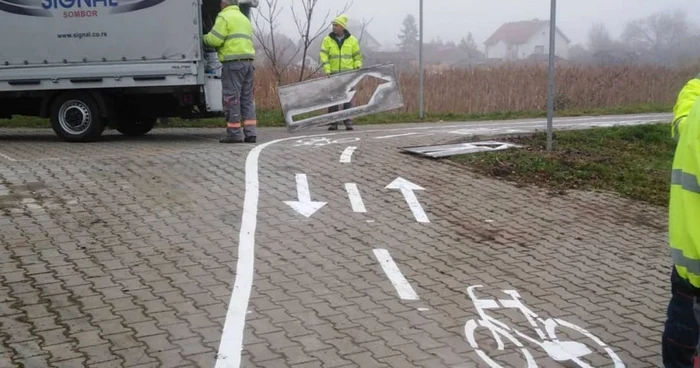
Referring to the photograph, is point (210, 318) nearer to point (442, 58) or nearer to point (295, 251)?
point (295, 251)

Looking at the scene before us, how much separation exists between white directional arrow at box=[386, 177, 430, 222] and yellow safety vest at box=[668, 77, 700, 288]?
3916 mm

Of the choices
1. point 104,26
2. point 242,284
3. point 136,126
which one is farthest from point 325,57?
point 242,284

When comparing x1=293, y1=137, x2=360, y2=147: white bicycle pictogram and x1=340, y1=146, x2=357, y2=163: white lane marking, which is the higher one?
x1=293, y1=137, x2=360, y2=147: white bicycle pictogram

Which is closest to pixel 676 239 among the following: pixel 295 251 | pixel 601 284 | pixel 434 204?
pixel 601 284

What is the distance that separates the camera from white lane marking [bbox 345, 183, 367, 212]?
26.5ft

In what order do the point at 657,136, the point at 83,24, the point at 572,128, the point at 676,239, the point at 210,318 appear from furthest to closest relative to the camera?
the point at 572,128 → the point at 657,136 → the point at 83,24 → the point at 210,318 → the point at 676,239

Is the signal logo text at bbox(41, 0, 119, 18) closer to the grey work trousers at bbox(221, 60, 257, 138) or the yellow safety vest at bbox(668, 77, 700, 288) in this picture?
the grey work trousers at bbox(221, 60, 257, 138)

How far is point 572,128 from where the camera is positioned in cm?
1359

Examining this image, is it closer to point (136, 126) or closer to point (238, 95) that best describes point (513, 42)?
point (136, 126)

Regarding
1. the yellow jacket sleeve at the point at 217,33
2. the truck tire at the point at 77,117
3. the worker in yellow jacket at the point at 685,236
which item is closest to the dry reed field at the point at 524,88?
the truck tire at the point at 77,117

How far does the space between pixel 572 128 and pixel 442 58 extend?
973 centimetres

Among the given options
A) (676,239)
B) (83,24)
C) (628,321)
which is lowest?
(628,321)

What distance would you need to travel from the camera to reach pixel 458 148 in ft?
36.2

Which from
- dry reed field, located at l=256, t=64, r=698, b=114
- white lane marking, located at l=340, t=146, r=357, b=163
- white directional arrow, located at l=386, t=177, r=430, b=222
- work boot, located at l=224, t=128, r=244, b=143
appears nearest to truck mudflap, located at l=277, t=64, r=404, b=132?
work boot, located at l=224, t=128, r=244, b=143
